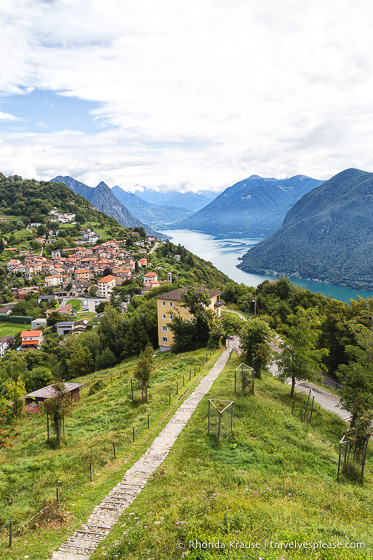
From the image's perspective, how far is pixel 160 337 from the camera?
33469 mm

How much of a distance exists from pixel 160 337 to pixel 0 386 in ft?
52.5

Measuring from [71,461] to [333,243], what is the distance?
16088 cm

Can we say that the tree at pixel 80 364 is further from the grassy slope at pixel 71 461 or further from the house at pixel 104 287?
the house at pixel 104 287

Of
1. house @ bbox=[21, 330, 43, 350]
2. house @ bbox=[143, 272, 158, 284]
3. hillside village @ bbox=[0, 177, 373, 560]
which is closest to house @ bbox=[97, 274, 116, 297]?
house @ bbox=[143, 272, 158, 284]

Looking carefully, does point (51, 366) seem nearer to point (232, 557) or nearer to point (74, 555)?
point (74, 555)

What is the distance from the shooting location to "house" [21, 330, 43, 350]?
190 feet

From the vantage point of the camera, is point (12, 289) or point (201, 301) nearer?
point (201, 301)

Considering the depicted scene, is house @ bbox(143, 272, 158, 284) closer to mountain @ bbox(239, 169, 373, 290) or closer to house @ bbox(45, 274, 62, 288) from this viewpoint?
house @ bbox(45, 274, 62, 288)

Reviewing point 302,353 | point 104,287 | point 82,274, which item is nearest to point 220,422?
point 302,353

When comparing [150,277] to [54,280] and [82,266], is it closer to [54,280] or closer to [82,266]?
[54,280]

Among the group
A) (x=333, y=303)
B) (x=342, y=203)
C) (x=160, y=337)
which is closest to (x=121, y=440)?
(x=160, y=337)

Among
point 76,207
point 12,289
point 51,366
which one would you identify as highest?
point 76,207

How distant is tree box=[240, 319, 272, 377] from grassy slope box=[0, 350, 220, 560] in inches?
140

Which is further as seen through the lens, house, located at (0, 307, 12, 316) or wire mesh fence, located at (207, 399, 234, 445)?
house, located at (0, 307, 12, 316)
